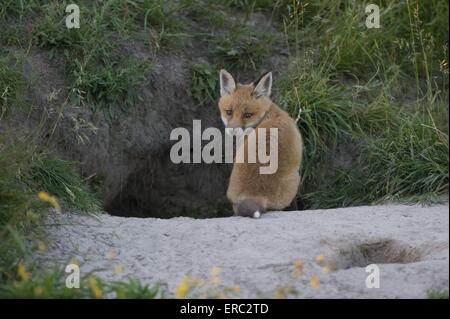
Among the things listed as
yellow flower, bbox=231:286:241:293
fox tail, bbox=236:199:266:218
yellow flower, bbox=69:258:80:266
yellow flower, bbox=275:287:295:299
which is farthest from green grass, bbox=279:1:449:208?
yellow flower, bbox=69:258:80:266

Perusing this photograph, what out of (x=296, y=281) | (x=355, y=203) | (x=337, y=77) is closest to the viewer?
(x=296, y=281)

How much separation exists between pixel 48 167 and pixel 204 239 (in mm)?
1582

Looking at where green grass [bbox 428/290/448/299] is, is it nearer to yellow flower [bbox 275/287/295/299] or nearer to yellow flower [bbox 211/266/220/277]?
yellow flower [bbox 275/287/295/299]

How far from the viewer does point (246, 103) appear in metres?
6.97

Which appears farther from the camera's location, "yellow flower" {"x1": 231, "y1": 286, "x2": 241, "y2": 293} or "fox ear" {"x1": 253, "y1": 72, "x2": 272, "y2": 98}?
"fox ear" {"x1": 253, "y1": 72, "x2": 272, "y2": 98}

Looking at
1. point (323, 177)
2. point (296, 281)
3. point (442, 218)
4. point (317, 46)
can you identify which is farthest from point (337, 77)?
point (296, 281)

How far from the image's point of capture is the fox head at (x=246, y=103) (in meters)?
6.95

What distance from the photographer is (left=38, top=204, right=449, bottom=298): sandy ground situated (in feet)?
14.6

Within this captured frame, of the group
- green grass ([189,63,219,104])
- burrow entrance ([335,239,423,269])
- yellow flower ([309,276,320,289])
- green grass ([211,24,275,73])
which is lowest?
burrow entrance ([335,239,423,269])

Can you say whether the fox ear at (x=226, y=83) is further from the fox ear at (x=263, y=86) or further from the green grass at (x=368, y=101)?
the green grass at (x=368, y=101)

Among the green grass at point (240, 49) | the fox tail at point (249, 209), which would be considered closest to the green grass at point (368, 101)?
the green grass at point (240, 49)
